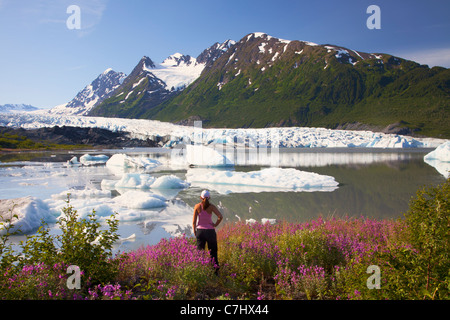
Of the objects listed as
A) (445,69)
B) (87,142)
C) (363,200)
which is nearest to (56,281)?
(363,200)

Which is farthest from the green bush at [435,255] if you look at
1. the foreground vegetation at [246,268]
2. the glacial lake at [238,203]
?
the glacial lake at [238,203]

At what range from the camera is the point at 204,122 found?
188625 millimetres

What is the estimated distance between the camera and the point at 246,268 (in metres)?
5.59

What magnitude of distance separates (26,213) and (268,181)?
15449 millimetres

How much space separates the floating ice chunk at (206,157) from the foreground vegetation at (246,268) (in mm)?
29004

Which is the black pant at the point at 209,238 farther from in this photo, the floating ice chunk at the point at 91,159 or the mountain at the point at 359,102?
the mountain at the point at 359,102

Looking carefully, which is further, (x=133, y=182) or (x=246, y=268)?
(x=133, y=182)

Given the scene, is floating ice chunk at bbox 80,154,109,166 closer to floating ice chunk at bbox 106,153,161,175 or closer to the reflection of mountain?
floating ice chunk at bbox 106,153,161,175

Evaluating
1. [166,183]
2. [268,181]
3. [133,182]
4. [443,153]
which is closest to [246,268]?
[166,183]

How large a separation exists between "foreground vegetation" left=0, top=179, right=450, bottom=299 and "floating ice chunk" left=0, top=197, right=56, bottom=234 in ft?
20.4

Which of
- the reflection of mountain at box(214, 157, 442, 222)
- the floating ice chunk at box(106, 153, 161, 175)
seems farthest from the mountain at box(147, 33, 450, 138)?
the reflection of mountain at box(214, 157, 442, 222)

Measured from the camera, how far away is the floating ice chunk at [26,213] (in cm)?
1077

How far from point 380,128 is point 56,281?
13956cm

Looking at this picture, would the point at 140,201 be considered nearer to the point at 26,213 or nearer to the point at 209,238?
the point at 26,213
